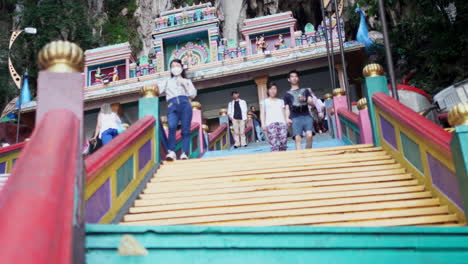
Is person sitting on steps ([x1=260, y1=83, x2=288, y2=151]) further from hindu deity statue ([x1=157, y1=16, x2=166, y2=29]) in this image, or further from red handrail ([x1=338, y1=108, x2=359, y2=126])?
hindu deity statue ([x1=157, y1=16, x2=166, y2=29])

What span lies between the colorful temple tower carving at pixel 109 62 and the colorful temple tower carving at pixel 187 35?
1691 millimetres

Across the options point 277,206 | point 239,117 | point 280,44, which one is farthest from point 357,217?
point 280,44

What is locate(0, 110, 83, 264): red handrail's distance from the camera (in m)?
1.20

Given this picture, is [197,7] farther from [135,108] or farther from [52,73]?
[52,73]

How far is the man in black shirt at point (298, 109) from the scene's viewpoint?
18.2 ft

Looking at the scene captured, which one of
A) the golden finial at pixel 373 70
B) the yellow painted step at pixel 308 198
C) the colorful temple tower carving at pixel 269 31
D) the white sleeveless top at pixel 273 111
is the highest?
the colorful temple tower carving at pixel 269 31

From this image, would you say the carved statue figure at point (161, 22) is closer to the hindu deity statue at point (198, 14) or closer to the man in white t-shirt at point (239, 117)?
the hindu deity statue at point (198, 14)

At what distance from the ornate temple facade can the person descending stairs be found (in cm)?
873

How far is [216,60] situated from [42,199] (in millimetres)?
15353

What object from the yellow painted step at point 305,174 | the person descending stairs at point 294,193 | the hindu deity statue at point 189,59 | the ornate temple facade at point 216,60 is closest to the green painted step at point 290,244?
the person descending stairs at point 294,193

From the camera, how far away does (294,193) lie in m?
3.41

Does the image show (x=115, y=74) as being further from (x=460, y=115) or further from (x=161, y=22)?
(x=460, y=115)

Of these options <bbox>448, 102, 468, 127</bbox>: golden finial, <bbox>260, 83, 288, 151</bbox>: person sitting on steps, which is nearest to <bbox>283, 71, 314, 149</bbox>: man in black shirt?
<bbox>260, 83, 288, 151</bbox>: person sitting on steps

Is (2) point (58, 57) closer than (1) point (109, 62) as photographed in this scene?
Yes
